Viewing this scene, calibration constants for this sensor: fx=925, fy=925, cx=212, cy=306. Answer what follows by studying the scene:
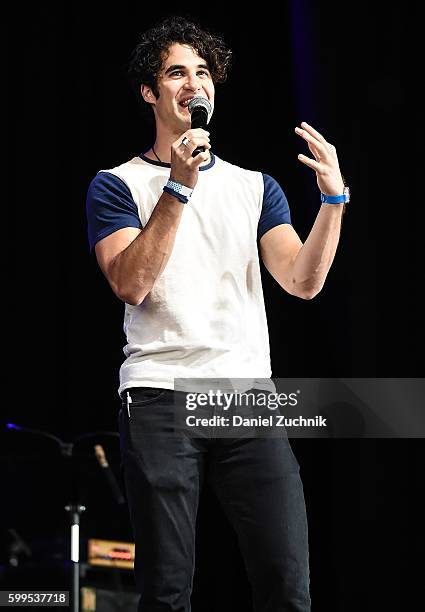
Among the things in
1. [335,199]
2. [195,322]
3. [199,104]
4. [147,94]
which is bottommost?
[195,322]

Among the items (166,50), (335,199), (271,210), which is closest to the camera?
(335,199)

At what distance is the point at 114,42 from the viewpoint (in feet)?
14.7

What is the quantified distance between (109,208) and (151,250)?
218 mm

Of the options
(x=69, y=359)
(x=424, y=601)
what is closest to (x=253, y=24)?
→ (x=69, y=359)

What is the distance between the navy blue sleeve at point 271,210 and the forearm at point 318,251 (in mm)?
141

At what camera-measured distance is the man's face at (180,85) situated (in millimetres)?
2092

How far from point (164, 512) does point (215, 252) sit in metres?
0.54

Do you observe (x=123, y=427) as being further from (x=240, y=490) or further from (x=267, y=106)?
(x=267, y=106)

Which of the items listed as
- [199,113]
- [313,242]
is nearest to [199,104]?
[199,113]

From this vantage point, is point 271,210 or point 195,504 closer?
point 195,504

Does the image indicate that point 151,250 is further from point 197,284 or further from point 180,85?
point 180,85

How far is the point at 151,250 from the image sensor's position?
5.91 ft

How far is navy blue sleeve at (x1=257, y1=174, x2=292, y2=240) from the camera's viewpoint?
2082mm

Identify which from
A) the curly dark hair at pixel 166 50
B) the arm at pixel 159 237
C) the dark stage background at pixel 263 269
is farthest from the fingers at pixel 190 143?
the dark stage background at pixel 263 269
